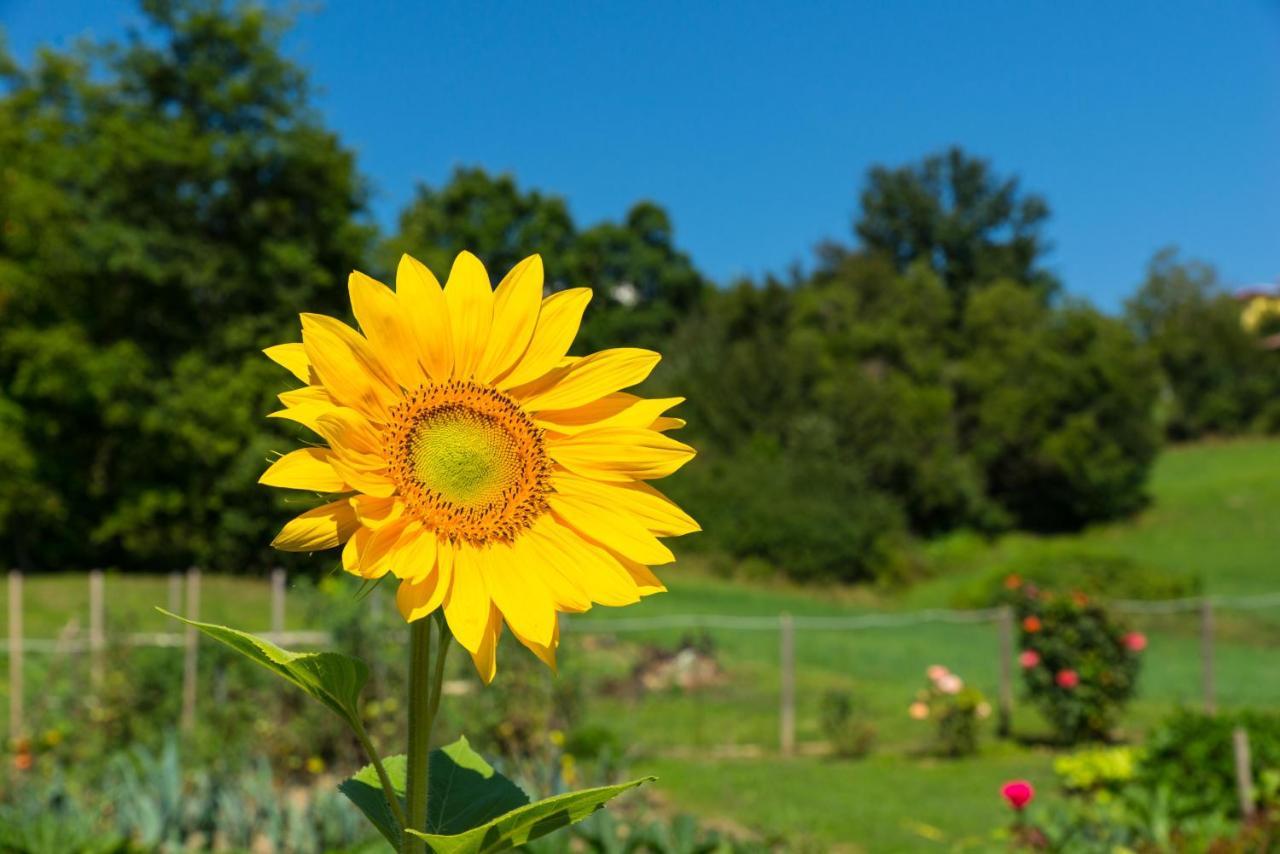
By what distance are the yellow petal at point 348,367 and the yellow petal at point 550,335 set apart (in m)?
0.11

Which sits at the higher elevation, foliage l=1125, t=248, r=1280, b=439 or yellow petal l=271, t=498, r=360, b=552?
foliage l=1125, t=248, r=1280, b=439

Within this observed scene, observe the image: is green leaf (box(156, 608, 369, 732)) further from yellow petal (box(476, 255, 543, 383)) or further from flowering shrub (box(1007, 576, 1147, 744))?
flowering shrub (box(1007, 576, 1147, 744))

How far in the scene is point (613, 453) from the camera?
3.74ft

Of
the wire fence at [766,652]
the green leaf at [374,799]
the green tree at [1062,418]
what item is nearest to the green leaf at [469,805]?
the green leaf at [374,799]

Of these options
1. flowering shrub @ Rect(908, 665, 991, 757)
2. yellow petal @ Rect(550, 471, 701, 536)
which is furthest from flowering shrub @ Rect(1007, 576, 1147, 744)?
yellow petal @ Rect(550, 471, 701, 536)

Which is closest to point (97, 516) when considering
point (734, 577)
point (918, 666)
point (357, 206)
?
point (357, 206)

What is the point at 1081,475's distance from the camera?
35.2 meters

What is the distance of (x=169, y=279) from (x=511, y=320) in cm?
2516

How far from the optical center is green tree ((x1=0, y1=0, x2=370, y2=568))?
23.8 metres

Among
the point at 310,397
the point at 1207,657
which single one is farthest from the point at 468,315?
the point at 1207,657

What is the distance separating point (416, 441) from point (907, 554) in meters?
30.4

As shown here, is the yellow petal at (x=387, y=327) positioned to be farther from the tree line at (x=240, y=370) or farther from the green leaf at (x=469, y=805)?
the tree line at (x=240, y=370)

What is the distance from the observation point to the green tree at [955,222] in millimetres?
51688

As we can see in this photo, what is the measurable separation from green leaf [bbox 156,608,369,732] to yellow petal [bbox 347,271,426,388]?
235 millimetres
